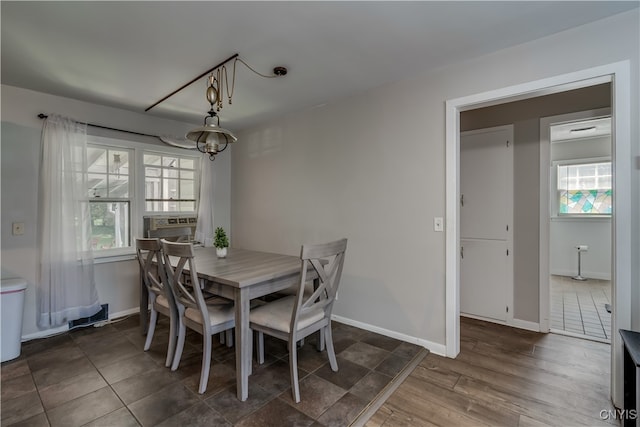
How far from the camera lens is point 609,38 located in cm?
183

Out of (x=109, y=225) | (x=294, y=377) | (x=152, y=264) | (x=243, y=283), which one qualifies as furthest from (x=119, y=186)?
(x=294, y=377)

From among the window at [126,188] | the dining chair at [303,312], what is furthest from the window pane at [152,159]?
the dining chair at [303,312]

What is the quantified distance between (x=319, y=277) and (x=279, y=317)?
0.39 m

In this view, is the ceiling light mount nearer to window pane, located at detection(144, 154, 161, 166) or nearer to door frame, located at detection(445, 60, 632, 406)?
window pane, located at detection(144, 154, 161, 166)

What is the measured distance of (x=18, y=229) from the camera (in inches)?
109

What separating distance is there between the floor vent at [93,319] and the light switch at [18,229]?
1.03 m

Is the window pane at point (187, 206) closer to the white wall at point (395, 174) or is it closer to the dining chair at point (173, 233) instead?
the dining chair at point (173, 233)

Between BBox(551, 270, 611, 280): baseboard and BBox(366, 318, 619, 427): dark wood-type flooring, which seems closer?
BBox(366, 318, 619, 427): dark wood-type flooring

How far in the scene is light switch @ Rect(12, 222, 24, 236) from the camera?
8.98ft

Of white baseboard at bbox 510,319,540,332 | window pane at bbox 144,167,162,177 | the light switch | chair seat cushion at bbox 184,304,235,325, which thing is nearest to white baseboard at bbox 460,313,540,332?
white baseboard at bbox 510,319,540,332

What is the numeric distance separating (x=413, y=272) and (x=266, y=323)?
1.44 meters

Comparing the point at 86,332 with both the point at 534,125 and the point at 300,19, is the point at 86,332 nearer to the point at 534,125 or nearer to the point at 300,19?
the point at 300,19

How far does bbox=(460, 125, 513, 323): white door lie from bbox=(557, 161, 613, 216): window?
343 cm

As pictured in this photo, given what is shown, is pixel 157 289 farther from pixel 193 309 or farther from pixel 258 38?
pixel 258 38
